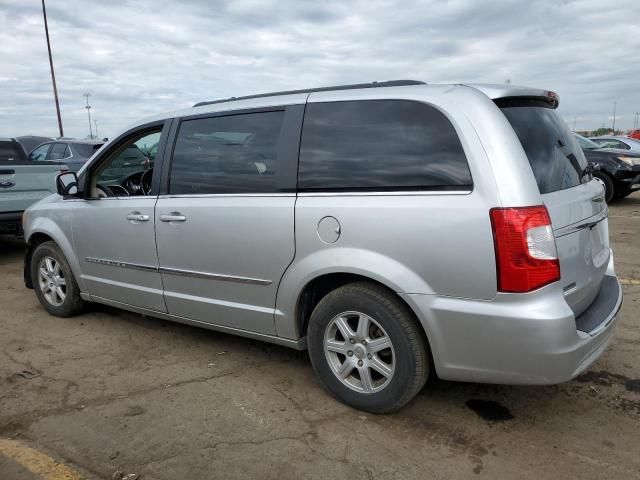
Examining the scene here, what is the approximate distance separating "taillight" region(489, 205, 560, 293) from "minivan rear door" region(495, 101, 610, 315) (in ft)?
0.49

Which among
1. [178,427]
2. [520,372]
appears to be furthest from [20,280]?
[520,372]

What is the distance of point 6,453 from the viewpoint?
2756 mm

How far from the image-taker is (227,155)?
3.54m

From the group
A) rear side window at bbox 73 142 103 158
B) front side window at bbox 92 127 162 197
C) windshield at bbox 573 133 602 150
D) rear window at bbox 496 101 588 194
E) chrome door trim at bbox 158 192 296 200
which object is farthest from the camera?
windshield at bbox 573 133 602 150

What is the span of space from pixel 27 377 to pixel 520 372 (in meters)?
3.16

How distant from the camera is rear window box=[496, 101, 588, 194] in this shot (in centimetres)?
271

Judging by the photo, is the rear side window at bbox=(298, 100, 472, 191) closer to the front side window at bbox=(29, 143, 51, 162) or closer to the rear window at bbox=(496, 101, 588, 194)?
the rear window at bbox=(496, 101, 588, 194)

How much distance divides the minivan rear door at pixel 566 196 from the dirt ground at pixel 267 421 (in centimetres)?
69

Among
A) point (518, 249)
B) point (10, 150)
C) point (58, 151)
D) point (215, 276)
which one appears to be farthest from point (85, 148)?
point (518, 249)

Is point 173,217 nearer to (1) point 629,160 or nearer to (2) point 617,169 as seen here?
(2) point 617,169

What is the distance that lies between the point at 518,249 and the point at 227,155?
1953 millimetres

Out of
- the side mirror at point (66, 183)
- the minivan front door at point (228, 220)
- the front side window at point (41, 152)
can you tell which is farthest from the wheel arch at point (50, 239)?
the front side window at point (41, 152)

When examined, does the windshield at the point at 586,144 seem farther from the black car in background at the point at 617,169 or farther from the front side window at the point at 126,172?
the front side window at the point at 126,172

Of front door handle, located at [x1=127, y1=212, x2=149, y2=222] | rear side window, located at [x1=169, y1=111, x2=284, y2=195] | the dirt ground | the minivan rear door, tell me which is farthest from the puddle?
front door handle, located at [x1=127, y1=212, x2=149, y2=222]
